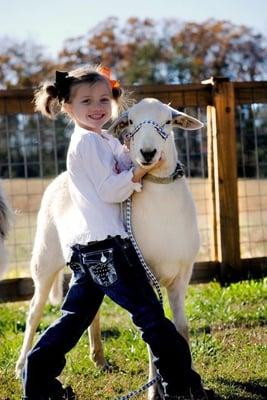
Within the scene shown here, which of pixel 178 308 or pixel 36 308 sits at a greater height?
pixel 178 308

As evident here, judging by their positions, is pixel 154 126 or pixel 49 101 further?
pixel 49 101

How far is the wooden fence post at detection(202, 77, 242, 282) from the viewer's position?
6855mm

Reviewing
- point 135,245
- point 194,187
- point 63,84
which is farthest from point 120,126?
point 194,187

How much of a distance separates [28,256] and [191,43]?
3151 cm

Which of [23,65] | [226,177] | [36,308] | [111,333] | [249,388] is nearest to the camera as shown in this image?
[249,388]

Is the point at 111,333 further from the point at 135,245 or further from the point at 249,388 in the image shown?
the point at 135,245

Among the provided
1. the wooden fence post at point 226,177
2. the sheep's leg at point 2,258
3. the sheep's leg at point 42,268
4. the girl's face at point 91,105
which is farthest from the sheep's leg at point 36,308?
the wooden fence post at point 226,177

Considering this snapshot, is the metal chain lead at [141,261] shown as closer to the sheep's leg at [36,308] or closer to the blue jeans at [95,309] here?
the blue jeans at [95,309]

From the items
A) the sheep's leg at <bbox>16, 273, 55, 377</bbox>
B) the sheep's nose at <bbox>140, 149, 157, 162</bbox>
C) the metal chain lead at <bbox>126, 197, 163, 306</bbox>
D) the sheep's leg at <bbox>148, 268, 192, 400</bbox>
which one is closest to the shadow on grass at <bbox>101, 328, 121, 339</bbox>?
the sheep's leg at <bbox>16, 273, 55, 377</bbox>

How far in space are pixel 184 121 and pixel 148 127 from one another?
40cm

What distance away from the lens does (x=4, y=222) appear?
14.4 ft

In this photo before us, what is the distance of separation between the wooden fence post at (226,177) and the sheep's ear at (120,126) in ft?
10.4

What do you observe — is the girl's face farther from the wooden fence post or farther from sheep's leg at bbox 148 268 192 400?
the wooden fence post

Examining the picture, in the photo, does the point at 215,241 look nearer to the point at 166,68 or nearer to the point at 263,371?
the point at 263,371
